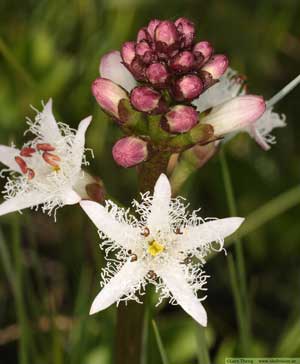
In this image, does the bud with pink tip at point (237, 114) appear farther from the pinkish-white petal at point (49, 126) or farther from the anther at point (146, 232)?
the pinkish-white petal at point (49, 126)

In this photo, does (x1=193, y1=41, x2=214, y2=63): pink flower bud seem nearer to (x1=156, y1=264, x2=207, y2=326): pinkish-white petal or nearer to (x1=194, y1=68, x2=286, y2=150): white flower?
(x1=194, y1=68, x2=286, y2=150): white flower

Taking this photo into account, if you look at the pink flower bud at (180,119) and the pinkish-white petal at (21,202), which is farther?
the pinkish-white petal at (21,202)

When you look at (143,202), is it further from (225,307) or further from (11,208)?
(225,307)

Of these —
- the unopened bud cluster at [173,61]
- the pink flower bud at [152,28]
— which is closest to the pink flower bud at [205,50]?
the unopened bud cluster at [173,61]

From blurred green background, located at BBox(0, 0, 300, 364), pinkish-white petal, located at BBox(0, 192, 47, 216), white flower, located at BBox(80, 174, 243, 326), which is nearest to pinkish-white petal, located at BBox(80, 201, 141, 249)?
white flower, located at BBox(80, 174, 243, 326)

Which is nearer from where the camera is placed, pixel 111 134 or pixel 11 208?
pixel 11 208

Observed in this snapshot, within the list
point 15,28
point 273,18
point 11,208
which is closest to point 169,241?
point 11,208
